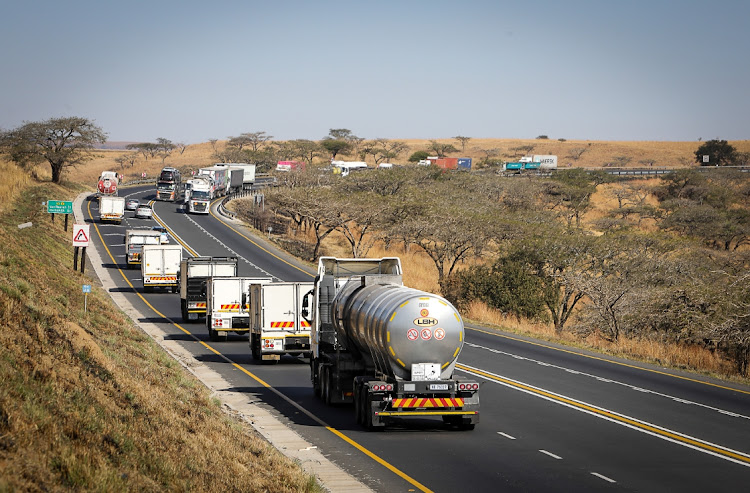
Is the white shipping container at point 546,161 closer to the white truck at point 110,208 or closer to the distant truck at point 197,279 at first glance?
the white truck at point 110,208

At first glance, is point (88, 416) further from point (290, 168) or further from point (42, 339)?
point (290, 168)

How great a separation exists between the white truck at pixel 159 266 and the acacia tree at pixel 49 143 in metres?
54.4

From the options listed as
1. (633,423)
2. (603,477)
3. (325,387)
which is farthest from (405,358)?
(633,423)

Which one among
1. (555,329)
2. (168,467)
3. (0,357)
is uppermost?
(0,357)

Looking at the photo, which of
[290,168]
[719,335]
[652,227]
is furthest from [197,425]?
[290,168]

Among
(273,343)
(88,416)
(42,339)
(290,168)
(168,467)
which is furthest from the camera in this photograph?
(290,168)

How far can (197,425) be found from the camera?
1452 cm

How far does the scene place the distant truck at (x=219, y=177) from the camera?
98.5 meters

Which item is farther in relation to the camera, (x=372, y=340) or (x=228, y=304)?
(x=228, y=304)

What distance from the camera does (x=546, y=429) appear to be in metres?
17.9

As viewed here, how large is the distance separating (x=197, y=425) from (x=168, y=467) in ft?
12.6

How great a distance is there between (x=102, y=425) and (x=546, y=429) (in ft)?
31.9

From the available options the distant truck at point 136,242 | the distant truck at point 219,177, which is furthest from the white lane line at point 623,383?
the distant truck at point 219,177

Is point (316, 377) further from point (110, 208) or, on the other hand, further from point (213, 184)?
A: point (213, 184)
